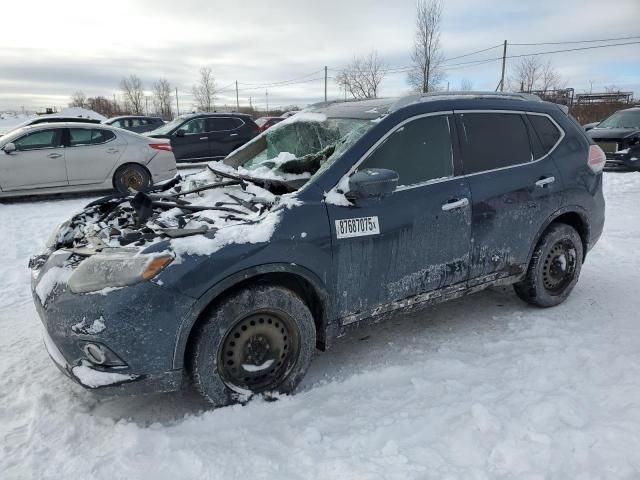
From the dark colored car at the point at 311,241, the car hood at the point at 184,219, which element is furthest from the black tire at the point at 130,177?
the car hood at the point at 184,219

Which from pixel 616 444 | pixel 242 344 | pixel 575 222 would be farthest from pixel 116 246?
pixel 575 222

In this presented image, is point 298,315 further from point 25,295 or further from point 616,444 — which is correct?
point 25,295

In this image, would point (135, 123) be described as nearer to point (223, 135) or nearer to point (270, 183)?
point (223, 135)

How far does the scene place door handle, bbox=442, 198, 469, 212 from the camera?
3.35 metres

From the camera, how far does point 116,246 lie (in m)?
2.77

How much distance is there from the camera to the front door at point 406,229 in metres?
3.03

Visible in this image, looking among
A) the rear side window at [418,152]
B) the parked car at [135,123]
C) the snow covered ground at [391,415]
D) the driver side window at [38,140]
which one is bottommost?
the snow covered ground at [391,415]

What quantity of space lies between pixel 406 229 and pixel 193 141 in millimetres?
11818

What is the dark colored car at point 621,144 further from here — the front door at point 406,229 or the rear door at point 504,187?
the front door at point 406,229

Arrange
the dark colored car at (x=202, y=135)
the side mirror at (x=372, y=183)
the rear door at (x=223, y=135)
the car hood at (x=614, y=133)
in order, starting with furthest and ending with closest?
the rear door at (x=223, y=135) < the dark colored car at (x=202, y=135) < the car hood at (x=614, y=133) < the side mirror at (x=372, y=183)

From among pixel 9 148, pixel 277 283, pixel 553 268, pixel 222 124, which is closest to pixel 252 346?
pixel 277 283

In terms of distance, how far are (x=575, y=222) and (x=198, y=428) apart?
358 cm

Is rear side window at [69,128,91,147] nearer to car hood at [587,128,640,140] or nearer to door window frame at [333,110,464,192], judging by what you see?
door window frame at [333,110,464,192]

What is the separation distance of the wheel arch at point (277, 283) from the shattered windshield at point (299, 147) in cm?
61
